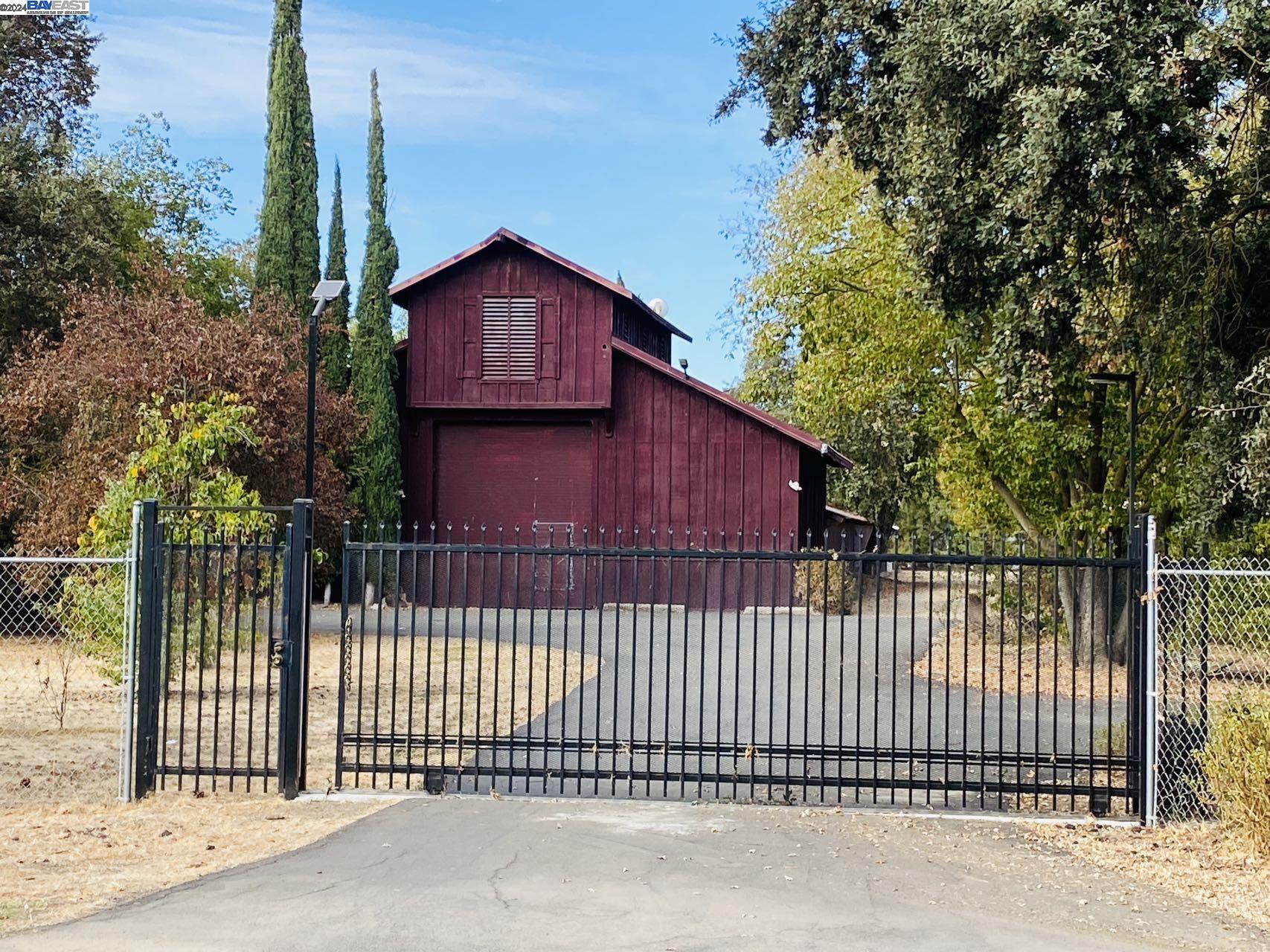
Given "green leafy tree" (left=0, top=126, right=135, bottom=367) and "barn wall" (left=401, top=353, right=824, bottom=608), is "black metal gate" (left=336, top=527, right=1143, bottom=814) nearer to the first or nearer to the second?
"barn wall" (left=401, top=353, right=824, bottom=608)

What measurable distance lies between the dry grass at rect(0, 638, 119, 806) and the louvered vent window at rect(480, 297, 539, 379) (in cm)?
1393

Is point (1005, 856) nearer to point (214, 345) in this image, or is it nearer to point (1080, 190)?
point (1080, 190)

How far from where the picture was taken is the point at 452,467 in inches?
1277

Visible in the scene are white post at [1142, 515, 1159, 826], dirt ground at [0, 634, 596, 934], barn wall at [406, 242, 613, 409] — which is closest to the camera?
dirt ground at [0, 634, 596, 934]

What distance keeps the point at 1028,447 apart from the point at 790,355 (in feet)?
56.0

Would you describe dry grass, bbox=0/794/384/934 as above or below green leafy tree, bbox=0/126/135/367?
below

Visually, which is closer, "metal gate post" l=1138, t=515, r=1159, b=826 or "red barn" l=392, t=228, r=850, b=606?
"metal gate post" l=1138, t=515, r=1159, b=826

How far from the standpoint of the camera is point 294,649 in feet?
31.8

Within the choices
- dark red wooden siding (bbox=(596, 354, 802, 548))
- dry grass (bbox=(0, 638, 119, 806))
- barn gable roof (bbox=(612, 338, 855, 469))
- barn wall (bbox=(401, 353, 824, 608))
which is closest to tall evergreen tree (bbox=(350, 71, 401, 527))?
barn wall (bbox=(401, 353, 824, 608))

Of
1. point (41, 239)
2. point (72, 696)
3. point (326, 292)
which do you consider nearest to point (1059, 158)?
point (326, 292)

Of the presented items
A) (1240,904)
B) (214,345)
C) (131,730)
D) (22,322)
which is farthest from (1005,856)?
(22,322)

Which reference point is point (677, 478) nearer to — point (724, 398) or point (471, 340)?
point (724, 398)

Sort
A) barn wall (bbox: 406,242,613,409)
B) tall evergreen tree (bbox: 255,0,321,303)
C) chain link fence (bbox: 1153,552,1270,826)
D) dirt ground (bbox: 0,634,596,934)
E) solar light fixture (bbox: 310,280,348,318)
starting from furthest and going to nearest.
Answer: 1. tall evergreen tree (bbox: 255,0,321,303)
2. barn wall (bbox: 406,242,613,409)
3. solar light fixture (bbox: 310,280,348,318)
4. chain link fence (bbox: 1153,552,1270,826)
5. dirt ground (bbox: 0,634,596,934)

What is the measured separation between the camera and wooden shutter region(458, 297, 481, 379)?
31.5 meters
